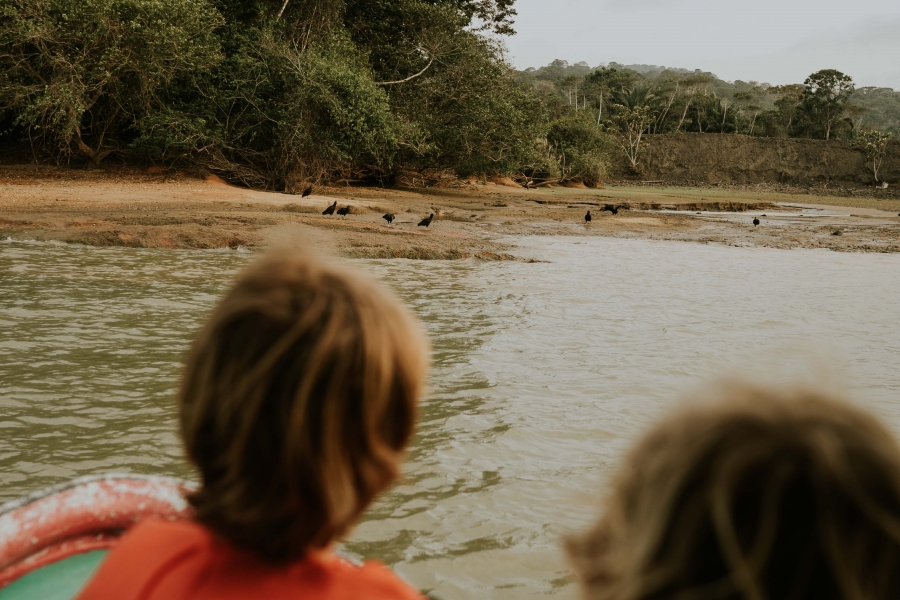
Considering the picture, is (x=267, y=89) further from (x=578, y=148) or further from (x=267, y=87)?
(x=578, y=148)

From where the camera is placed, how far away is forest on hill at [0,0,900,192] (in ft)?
56.4

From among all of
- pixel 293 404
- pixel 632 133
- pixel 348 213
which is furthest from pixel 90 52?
pixel 632 133

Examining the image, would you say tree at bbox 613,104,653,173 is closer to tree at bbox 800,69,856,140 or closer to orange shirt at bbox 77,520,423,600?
tree at bbox 800,69,856,140

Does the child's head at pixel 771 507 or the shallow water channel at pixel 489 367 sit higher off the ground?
the child's head at pixel 771 507

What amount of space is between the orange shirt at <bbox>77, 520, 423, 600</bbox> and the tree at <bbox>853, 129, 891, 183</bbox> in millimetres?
69661

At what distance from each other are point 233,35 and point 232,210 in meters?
7.96

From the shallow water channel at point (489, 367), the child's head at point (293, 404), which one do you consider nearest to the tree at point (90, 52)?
the shallow water channel at point (489, 367)

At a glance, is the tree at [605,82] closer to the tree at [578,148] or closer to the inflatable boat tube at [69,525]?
the tree at [578,148]

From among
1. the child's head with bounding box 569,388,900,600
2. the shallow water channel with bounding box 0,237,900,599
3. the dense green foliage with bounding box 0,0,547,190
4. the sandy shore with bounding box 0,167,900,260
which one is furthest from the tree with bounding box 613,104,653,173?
the child's head with bounding box 569,388,900,600

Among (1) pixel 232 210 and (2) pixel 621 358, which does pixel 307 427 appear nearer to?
(2) pixel 621 358

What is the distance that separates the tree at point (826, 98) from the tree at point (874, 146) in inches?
231

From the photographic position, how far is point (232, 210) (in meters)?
14.8

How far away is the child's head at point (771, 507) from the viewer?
0.65 m

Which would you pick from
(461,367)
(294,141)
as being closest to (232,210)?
(294,141)
